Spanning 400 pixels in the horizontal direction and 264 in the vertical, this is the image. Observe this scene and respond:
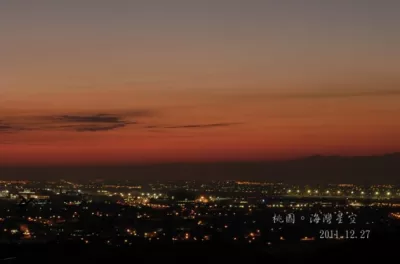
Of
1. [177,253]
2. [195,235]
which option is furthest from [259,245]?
[177,253]

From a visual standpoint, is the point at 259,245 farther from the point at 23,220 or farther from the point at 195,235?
the point at 23,220

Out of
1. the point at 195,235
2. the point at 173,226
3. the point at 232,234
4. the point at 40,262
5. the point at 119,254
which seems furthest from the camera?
the point at 173,226

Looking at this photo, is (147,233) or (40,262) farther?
(147,233)

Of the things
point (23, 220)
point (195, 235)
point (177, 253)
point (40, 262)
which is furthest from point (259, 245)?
point (23, 220)

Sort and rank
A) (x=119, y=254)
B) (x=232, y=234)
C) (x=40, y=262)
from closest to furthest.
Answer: (x=40, y=262) → (x=119, y=254) → (x=232, y=234)

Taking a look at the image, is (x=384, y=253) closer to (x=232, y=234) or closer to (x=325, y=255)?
(x=325, y=255)

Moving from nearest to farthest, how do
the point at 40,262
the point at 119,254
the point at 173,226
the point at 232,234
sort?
the point at 40,262 → the point at 119,254 → the point at 232,234 → the point at 173,226

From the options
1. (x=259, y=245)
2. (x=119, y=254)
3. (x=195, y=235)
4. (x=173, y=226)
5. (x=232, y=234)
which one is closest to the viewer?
(x=119, y=254)

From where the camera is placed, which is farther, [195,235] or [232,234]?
[232,234]
